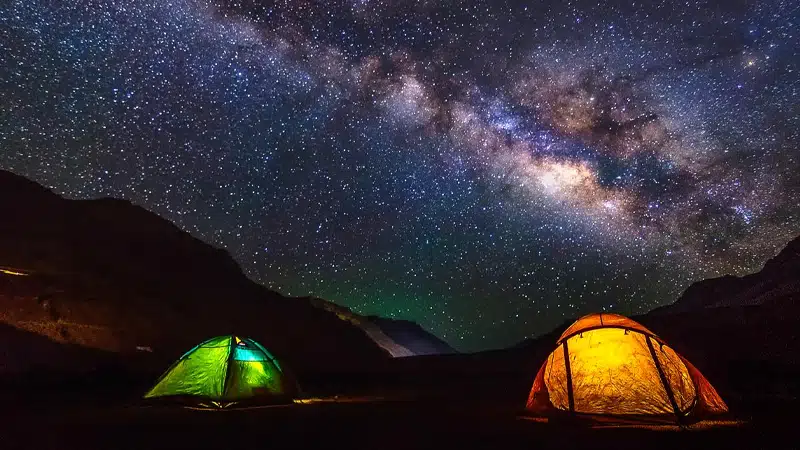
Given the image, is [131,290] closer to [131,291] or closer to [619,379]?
[131,291]

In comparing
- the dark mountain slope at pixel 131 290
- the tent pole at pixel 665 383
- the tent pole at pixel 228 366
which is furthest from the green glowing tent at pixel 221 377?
the dark mountain slope at pixel 131 290

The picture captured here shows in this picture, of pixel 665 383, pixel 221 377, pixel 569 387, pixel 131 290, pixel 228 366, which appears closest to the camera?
pixel 665 383

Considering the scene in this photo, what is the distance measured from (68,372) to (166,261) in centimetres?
5965

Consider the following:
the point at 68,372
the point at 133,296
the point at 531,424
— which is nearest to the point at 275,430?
the point at 531,424

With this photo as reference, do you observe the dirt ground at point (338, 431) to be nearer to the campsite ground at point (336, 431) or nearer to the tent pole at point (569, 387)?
the campsite ground at point (336, 431)

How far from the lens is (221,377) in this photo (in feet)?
51.3

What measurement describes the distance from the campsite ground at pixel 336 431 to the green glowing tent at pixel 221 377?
907 mm

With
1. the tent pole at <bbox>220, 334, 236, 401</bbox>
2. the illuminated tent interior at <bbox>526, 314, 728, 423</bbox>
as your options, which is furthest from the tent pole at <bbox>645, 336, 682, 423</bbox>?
the tent pole at <bbox>220, 334, 236, 401</bbox>

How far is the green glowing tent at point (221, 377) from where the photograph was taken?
1543 centimetres

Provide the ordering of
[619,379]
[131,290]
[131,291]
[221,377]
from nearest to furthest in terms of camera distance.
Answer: [619,379]
[221,377]
[131,291]
[131,290]

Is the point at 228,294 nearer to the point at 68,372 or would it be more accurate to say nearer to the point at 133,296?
the point at 133,296

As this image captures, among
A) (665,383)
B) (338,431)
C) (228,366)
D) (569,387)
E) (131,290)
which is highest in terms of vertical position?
(131,290)

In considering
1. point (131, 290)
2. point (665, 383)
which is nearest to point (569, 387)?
point (665, 383)

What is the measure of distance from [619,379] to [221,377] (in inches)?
447
